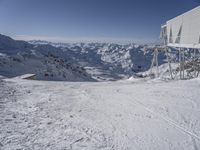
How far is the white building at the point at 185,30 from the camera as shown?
16656mm

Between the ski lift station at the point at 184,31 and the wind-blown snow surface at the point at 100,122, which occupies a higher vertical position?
the ski lift station at the point at 184,31

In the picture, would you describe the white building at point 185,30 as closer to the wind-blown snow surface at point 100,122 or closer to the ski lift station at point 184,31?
the ski lift station at point 184,31

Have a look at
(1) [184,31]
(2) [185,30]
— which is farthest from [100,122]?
(1) [184,31]

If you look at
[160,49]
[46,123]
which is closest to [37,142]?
[46,123]

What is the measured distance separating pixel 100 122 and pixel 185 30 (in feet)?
49.6

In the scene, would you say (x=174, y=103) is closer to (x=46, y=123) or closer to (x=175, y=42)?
(x=46, y=123)

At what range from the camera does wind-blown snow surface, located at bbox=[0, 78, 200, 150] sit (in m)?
5.16

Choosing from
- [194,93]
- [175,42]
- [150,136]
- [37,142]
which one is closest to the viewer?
[37,142]

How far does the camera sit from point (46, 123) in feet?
20.8

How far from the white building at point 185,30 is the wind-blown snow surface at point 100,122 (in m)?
8.64

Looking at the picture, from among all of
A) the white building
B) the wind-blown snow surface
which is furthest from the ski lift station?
the wind-blown snow surface

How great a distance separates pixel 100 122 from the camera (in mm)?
6633

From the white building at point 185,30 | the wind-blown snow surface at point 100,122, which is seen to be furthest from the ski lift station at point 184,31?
the wind-blown snow surface at point 100,122

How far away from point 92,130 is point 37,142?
5.13ft
